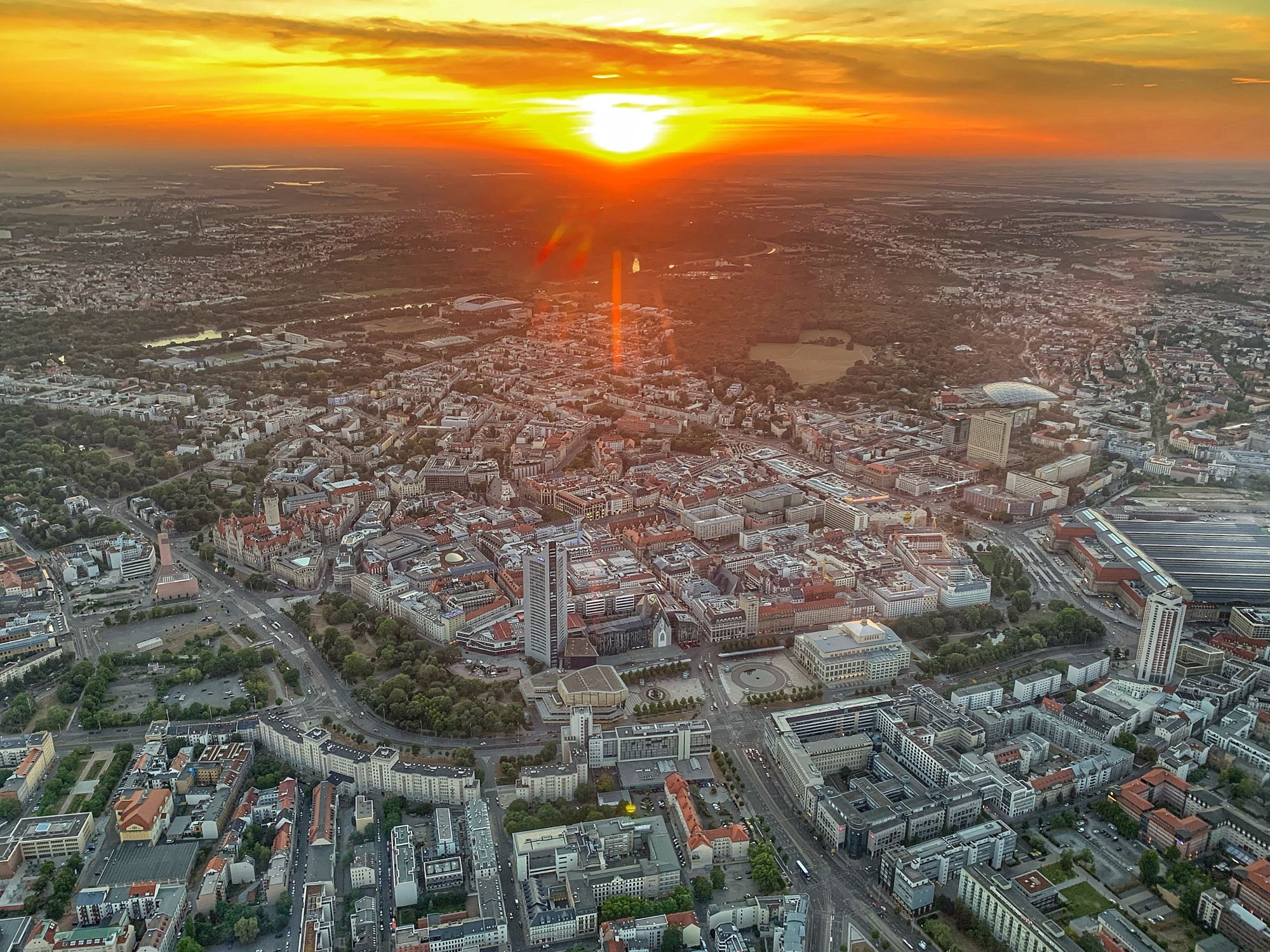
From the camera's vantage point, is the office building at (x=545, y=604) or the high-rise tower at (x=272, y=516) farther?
the high-rise tower at (x=272, y=516)

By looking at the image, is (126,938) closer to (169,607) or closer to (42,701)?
(42,701)

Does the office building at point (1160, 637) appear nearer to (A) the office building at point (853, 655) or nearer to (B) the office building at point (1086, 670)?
(B) the office building at point (1086, 670)

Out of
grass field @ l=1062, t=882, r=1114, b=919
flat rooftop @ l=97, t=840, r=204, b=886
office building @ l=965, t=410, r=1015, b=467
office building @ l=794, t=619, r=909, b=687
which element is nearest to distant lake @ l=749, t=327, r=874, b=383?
office building @ l=965, t=410, r=1015, b=467

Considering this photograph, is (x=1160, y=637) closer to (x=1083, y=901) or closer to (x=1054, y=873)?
(x=1054, y=873)

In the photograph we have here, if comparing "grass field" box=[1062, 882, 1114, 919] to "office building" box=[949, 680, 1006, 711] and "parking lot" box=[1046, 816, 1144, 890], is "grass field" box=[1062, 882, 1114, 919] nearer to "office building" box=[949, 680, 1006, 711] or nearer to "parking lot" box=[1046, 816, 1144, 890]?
"parking lot" box=[1046, 816, 1144, 890]

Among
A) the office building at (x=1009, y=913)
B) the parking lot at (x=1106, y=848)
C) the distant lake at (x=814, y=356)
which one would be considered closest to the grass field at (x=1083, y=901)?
the parking lot at (x=1106, y=848)

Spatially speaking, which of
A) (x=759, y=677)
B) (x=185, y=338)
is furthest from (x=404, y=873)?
(x=185, y=338)
